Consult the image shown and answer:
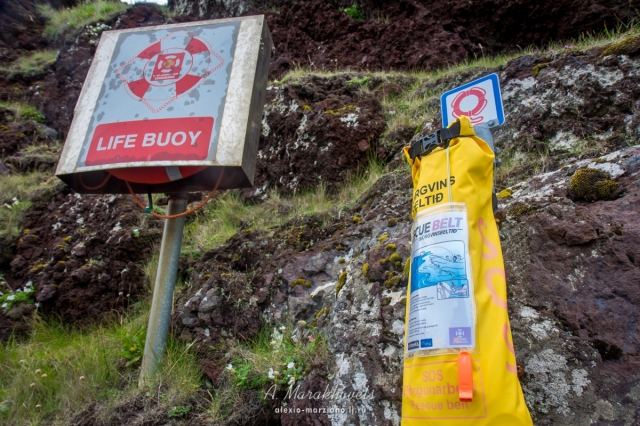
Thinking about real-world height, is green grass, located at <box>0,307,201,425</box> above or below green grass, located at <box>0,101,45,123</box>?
below

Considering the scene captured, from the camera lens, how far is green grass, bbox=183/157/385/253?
470 centimetres

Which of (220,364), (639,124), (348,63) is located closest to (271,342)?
(220,364)

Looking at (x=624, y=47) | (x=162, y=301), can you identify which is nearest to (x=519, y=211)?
(x=624, y=47)

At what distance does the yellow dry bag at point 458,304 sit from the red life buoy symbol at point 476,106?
Answer: 347mm

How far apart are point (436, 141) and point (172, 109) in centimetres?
186

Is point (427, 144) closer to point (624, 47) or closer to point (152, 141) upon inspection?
point (152, 141)

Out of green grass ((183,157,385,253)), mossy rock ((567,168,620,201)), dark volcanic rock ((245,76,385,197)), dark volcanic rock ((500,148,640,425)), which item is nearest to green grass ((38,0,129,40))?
dark volcanic rock ((245,76,385,197))

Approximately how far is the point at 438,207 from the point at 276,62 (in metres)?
6.17

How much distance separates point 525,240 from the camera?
2.57 metres

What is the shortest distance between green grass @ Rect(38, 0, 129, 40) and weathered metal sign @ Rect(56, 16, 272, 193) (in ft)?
21.8

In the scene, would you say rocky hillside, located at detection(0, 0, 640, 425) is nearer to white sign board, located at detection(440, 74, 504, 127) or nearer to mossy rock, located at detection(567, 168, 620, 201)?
mossy rock, located at detection(567, 168, 620, 201)

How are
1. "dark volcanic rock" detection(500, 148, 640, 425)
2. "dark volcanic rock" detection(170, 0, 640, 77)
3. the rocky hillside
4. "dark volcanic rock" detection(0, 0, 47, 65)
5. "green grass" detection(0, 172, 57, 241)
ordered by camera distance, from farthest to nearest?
"dark volcanic rock" detection(0, 0, 47, 65) → "dark volcanic rock" detection(170, 0, 640, 77) → "green grass" detection(0, 172, 57, 241) → the rocky hillside → "dark volcanic rock" detection(500, 148, 640, 425)

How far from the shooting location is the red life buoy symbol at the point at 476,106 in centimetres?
263

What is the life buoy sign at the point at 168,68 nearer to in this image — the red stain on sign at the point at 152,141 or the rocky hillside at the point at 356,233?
the red stain on sign at the point at 152,141
